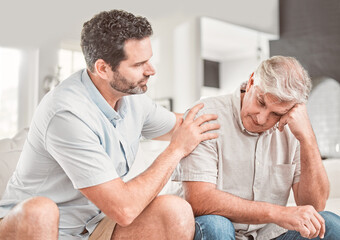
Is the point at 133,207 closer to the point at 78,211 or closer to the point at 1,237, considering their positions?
the point at 78,211

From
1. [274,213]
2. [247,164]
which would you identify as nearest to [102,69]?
[247,164]

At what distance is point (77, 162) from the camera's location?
5.05ft

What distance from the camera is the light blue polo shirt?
154cm

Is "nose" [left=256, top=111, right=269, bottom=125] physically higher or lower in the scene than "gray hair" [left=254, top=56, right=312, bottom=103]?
lower

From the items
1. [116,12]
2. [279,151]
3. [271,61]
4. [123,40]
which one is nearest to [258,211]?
[279,151]

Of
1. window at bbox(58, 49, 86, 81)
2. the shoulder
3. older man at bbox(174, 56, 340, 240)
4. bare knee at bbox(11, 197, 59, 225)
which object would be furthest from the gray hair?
window at bbox(58, 49, 86, 81)

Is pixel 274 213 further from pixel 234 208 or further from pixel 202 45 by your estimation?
pixel 202 45

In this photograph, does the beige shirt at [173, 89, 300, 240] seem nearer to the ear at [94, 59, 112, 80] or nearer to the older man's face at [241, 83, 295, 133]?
the older man's face at [241, 83, 295, 133]

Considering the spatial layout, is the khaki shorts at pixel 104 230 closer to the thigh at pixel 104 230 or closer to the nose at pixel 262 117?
the thigh at pixel 104 230

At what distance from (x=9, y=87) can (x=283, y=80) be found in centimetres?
217

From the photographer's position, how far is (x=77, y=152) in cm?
154

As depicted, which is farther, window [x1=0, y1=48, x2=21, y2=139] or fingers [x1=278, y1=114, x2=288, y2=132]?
window [x1=0, y1=48, x2=21, y2=139]

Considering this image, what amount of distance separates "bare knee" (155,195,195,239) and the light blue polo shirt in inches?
8.2

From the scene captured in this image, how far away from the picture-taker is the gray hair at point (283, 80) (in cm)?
169
